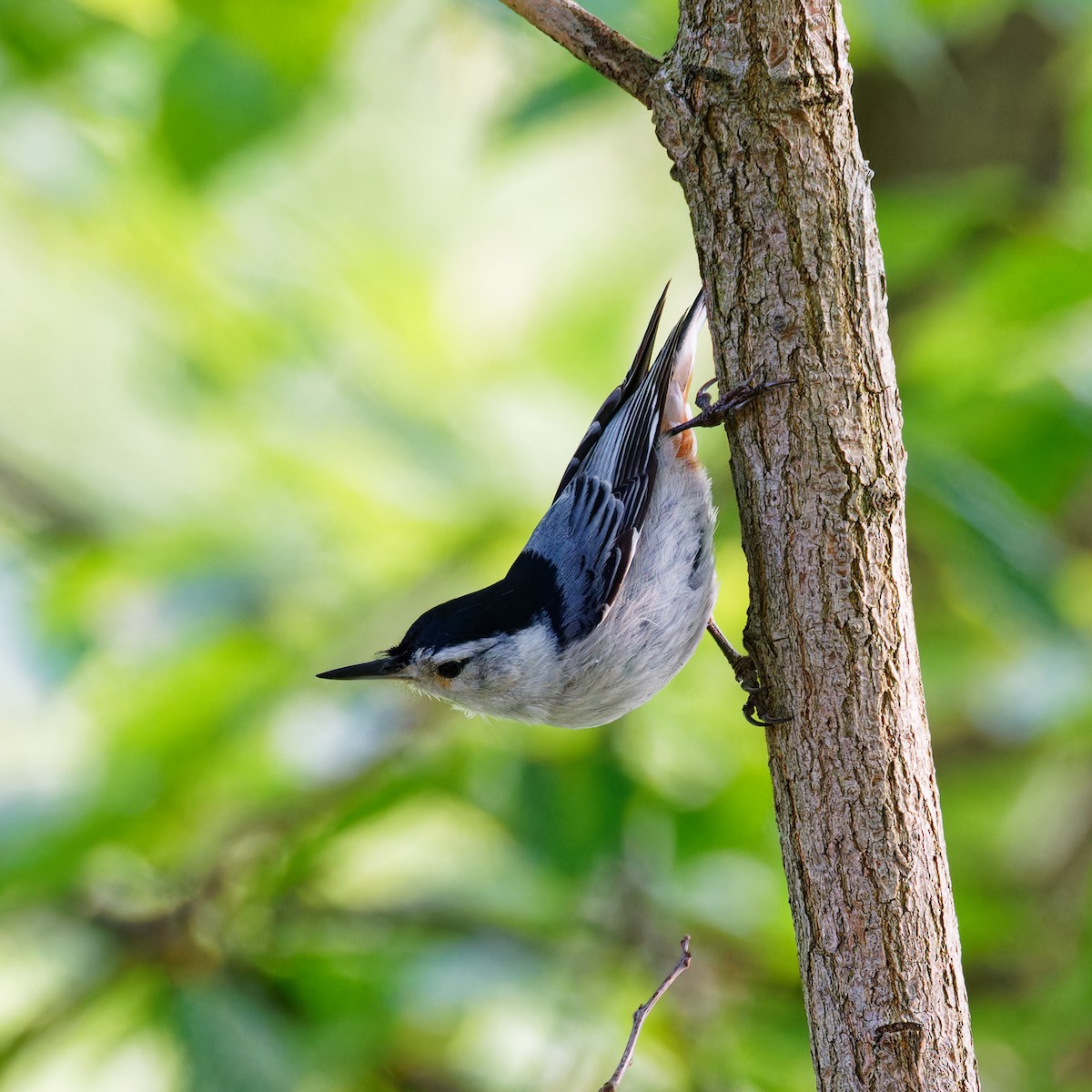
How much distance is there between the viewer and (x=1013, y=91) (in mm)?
4039

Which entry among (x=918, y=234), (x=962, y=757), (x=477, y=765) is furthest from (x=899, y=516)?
(x=962, y=757)

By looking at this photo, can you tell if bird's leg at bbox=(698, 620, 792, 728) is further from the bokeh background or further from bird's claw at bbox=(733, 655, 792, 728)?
the bokeh background

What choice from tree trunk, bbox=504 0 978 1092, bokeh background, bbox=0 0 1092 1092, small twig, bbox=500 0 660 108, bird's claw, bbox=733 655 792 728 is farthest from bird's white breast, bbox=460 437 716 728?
small twig, bbox=500 0 660 108

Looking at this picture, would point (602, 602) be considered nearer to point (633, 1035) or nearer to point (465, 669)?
point (465, 669)

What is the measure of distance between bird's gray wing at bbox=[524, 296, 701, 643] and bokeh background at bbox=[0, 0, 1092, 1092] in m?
0.20

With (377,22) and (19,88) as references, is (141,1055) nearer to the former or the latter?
(19,88)

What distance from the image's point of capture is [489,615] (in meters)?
2.16

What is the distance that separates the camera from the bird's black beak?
2.16 meters

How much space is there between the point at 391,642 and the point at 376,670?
0.38 metres

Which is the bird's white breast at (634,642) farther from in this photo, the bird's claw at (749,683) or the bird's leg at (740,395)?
the bird's leg at (740,395)

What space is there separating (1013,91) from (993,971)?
9.42 feet

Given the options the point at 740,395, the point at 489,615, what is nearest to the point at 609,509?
the point at 489,615

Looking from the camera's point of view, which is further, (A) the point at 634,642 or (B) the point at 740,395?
(A) the point at 634,642

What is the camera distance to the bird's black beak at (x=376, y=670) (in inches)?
85.0
